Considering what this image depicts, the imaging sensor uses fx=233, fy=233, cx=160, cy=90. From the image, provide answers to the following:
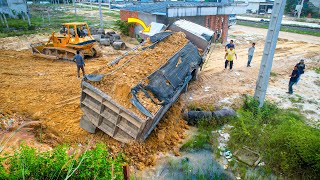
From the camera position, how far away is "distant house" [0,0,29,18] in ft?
88.5

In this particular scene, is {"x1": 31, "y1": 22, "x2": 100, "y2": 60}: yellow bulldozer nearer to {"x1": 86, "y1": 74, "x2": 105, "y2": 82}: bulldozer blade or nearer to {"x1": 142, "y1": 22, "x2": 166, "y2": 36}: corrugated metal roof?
{"x1": 142, "y1": 22, "x2": 166, "y2": 36}: corrugated metal roof

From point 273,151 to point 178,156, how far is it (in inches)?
90.4

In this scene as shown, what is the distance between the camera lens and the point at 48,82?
30.7ft

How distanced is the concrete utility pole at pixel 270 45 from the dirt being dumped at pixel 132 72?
9.90 feet

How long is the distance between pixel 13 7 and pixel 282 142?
3259cm

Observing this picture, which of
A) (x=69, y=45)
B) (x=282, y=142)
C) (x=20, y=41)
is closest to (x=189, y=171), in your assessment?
(x=282, y=142)

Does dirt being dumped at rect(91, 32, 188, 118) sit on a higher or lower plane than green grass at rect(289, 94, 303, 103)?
higher

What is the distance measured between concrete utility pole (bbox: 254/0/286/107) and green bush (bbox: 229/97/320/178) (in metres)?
0.89

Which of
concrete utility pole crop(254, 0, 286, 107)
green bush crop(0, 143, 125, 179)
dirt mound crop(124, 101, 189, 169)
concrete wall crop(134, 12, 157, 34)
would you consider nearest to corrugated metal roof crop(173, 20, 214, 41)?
concrete utility pole crop(254, 0, 286, 107)

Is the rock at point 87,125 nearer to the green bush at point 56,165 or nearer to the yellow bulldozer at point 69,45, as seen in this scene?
the green bush at point 56,165

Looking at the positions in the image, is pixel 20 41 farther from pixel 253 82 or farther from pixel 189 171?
pixel 189 171

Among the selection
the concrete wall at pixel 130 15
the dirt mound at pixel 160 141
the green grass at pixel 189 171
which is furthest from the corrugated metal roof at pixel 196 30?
the concrete wall at pixel 130 15

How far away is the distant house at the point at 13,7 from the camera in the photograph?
27.0 m

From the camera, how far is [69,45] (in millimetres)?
11898
